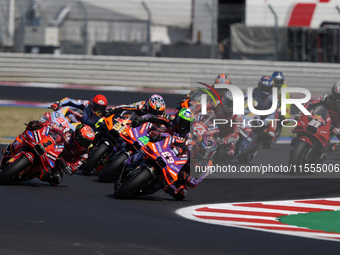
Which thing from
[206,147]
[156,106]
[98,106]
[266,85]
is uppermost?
[266,85]

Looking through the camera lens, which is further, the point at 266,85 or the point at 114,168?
the point at 266,85

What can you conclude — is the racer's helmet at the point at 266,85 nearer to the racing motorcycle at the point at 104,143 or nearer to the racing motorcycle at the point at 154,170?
the racing motorcycle at the point at 104,143

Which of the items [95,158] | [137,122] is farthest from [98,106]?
[137,122]

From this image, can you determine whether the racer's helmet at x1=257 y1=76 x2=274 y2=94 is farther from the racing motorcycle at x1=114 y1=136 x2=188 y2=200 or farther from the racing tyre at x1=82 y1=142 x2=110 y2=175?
the racing motorcycle at x1=114 y1=136 x2=188 y2=200

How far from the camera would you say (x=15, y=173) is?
11312 millimetres

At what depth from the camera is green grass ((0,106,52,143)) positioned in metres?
20.1

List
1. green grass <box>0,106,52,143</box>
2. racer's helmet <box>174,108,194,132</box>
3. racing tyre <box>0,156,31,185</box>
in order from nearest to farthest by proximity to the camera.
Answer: racer's helmet <box>174,108,194,132</box> → racing tyre <box>0,156,31,185</box> → green grass <box>0,106,52,143</box>

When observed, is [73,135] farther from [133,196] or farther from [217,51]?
[217,51]

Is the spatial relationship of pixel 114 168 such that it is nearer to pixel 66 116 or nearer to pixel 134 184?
pixel 134 184

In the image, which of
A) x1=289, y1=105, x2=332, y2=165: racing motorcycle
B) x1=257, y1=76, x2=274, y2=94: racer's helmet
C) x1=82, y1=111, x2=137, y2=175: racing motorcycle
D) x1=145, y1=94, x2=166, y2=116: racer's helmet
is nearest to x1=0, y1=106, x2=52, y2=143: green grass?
x1=82, y1=111, x2=137, y2=175: racing motorcycle

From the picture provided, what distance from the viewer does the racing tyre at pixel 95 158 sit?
1345 centimetres

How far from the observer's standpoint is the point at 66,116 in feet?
47.0

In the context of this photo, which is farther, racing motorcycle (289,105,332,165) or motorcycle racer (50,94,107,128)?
motorcycle racer (50,94,107,128)

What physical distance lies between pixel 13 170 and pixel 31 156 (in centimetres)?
30
